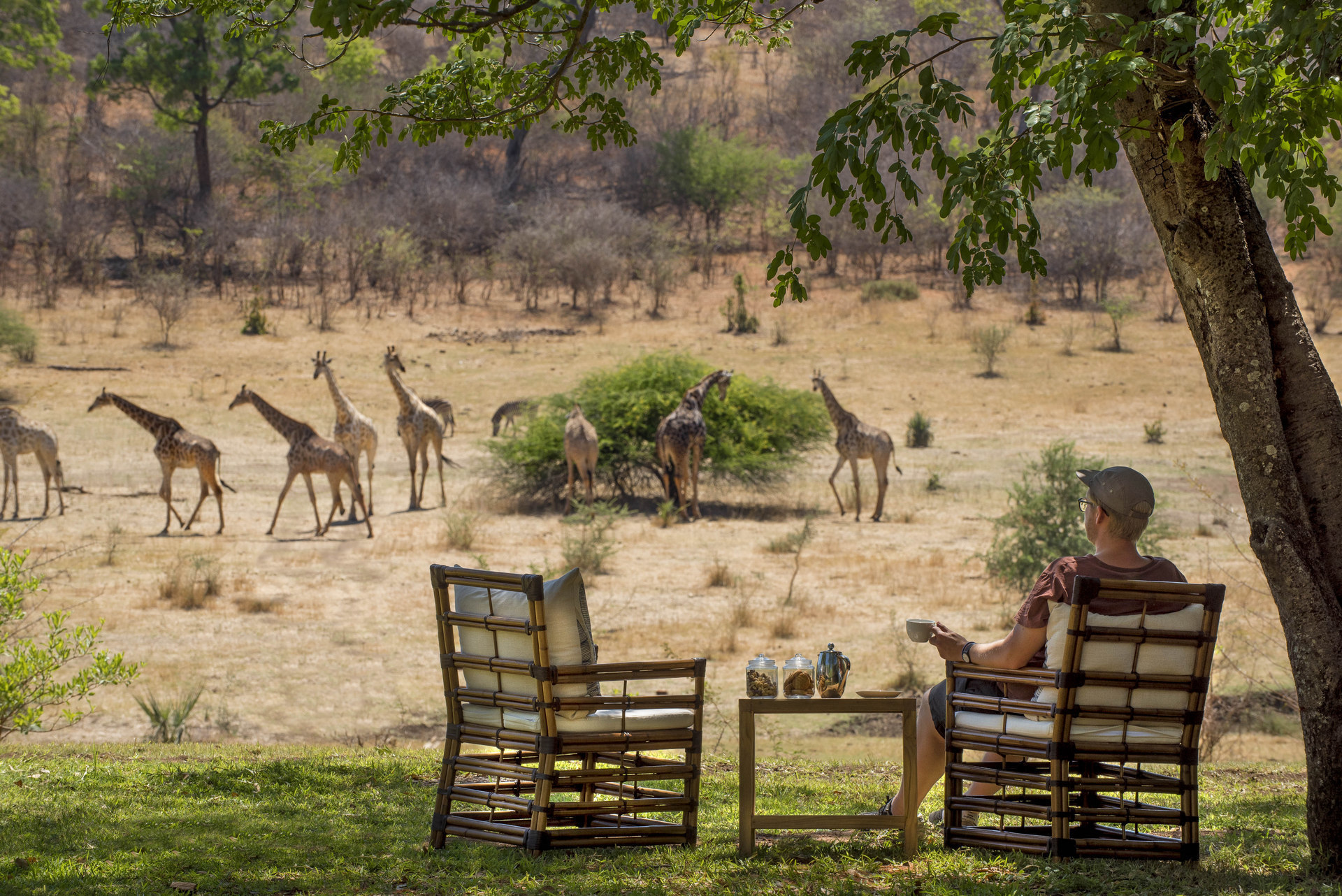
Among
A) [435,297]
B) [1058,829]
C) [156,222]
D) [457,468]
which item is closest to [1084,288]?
[435,297]

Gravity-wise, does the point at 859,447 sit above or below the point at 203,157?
below

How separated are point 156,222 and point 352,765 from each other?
118 feet

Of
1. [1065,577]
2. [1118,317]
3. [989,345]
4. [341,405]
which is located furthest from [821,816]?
[1118,317]

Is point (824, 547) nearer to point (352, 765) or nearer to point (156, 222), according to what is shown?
point (352, 765)

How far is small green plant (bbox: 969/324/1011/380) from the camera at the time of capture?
27.3 m

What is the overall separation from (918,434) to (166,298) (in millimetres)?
17969

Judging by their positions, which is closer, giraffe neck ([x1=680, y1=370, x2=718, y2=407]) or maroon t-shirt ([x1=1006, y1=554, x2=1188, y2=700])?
maroon t-shirt ([x1=1006, y1=554, x2=1188, y2=700])

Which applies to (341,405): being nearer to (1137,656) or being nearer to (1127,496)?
(1127,496)

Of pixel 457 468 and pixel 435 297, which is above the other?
pixel 435 297

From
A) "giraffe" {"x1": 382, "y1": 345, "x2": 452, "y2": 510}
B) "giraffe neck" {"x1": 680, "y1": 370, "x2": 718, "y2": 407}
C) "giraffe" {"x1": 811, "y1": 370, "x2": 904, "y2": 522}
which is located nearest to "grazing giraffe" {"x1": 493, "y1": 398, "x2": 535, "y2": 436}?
"giraffe" {"x1": 382, "y1": 345, "x2": 452, "y2": 510}

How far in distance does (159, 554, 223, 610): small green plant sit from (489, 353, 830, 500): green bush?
626cm

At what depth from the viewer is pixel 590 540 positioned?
1383 centimetres

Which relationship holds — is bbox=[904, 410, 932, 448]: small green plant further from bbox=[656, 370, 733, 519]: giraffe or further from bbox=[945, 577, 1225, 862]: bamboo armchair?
bbox=[945, 577, 1225, 862]: bamboo armchair

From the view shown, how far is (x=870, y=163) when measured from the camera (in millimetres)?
3691
